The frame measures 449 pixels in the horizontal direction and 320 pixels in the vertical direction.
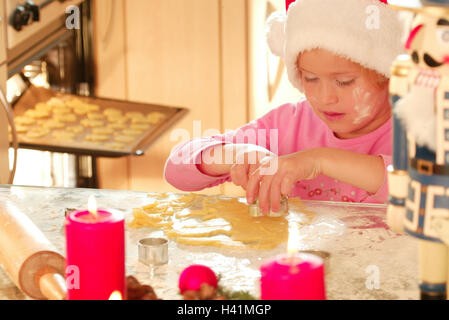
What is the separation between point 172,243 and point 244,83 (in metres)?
1.94

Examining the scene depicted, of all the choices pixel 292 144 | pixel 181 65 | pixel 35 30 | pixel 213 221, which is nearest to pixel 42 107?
pixel 35 30

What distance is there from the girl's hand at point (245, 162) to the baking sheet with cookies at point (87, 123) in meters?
1.05

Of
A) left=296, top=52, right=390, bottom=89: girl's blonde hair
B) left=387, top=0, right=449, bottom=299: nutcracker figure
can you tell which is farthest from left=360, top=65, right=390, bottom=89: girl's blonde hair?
left=387, top=0, right=449, bottom=299: nutcracker figure

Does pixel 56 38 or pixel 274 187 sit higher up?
pixel 56 38

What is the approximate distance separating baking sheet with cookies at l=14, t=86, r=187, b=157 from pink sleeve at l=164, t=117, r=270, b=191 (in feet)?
2.76

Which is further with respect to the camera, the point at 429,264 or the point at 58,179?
the point at 58,179

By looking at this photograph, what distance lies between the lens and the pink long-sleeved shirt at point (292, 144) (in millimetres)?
1177

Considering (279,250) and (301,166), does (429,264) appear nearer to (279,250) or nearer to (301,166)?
(279,250)

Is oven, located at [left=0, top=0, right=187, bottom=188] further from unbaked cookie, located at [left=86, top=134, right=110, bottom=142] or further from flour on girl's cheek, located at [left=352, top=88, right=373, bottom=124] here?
flour on girl's cheek, located at [left=352, top=88, right=373, bottom=124]

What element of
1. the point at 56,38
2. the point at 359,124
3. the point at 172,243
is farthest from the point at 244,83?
the point at 172,243

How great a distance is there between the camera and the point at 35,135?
2.25 metres

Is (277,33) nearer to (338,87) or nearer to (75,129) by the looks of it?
(338,87)

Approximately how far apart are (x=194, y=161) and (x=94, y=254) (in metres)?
0.63

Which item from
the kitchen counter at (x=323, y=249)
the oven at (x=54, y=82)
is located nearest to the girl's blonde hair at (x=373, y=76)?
the kitchen counter at (x=323, y=249)
